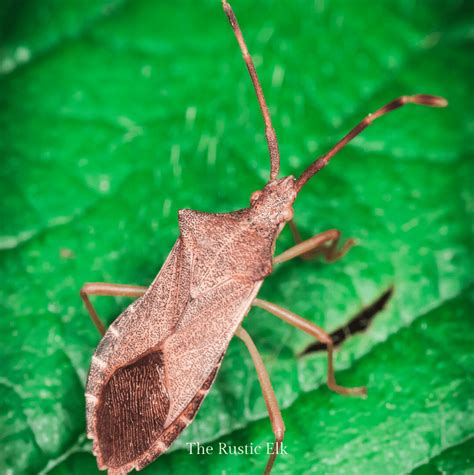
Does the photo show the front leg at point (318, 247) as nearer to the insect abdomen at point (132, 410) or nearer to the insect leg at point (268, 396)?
the insect leg at point (268, 396)

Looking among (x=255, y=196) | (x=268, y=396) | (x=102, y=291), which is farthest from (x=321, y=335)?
(x=102, y=291)

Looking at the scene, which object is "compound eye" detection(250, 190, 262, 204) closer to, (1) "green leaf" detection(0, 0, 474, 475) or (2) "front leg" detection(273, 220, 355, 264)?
(2) "front leg" detection(273, 220, 355, 264)

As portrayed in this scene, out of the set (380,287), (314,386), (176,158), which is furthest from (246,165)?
(314,386)

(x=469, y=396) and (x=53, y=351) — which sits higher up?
(x=53, y=351)

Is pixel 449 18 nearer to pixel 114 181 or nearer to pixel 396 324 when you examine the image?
pixel 396 324

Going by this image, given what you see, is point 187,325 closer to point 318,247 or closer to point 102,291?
point 102,291
